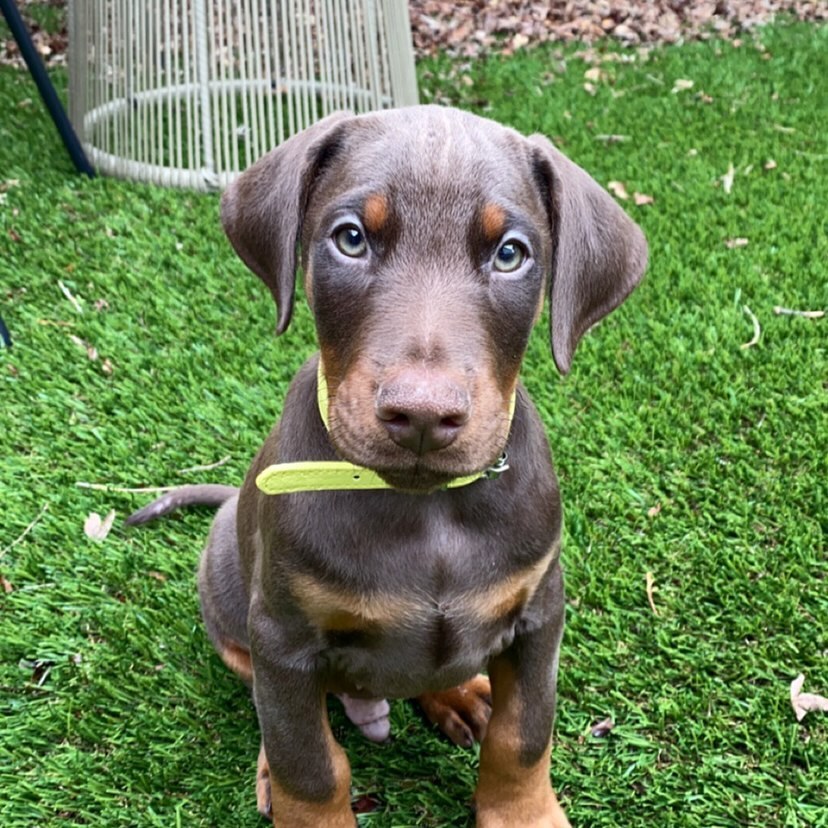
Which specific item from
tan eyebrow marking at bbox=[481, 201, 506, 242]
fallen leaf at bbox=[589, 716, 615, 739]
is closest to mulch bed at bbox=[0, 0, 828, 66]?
fallen leaf at bbox=[589, 716, 615, 739]

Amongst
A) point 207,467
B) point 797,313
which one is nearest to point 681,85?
point 797,313

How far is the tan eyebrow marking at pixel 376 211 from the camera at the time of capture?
206 centimetres

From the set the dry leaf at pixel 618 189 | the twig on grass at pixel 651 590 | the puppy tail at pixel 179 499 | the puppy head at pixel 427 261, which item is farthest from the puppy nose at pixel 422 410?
the dry leaf at pixel 618 189

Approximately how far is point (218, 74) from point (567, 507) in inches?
170

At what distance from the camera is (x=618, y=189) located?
6043 millimetres

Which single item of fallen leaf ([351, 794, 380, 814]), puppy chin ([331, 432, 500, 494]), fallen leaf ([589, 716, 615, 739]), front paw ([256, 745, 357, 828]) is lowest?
fallen leaf ([351, 794, 380, 814])

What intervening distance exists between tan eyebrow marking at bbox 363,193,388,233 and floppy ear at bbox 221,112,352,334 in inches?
10.8

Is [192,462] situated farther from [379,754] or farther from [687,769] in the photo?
[687,769]

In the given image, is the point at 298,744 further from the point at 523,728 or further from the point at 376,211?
the point at 376,211

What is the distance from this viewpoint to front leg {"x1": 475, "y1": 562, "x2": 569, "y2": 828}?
8.32ft

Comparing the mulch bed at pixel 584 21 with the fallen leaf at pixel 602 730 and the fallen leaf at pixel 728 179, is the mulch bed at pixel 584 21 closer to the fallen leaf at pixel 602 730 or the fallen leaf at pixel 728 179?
the fallen leaf at pixel 728 179

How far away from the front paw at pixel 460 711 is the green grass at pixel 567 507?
2.7 inches

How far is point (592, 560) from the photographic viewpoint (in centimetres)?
351

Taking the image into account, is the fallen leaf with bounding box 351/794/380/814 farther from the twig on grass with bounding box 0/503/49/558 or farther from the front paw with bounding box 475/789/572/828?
the twig on grass with bounding box 0/503/49/558
